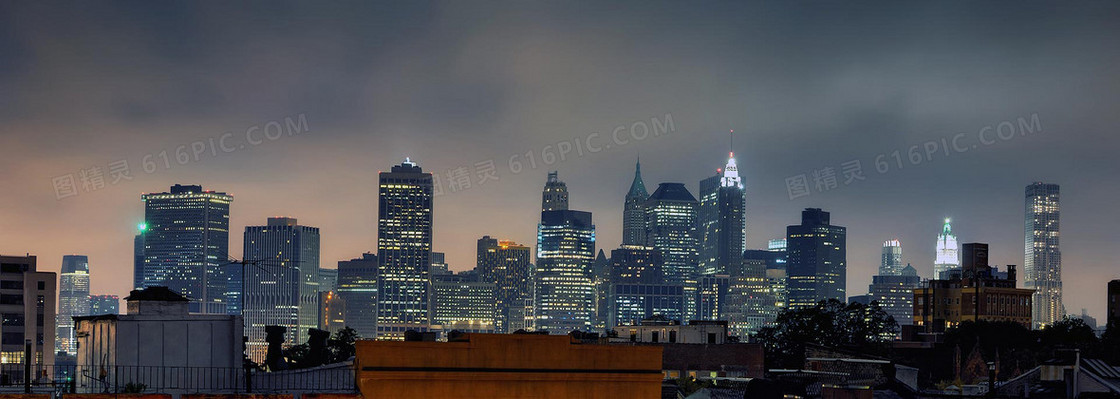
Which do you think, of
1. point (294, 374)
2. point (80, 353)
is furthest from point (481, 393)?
point (80, 353)

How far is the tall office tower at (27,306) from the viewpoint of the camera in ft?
598

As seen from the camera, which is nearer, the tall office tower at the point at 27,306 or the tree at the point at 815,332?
the tree at the point at 815,332

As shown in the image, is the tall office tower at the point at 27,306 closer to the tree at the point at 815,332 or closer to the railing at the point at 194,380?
the tree at the point at 815,332

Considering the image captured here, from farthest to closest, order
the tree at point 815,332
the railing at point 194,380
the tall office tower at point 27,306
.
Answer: the tall office tower at point 27,306, the tree at point 815,332, the railing at point 194,380

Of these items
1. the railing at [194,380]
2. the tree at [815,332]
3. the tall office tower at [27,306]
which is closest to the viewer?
the railing at [194,380]

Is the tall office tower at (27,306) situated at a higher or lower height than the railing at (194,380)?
lower

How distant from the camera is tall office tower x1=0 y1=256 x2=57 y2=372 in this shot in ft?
598

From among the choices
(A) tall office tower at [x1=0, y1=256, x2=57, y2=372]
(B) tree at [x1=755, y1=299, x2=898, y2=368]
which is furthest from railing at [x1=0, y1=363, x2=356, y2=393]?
(A) tall office tower at [x1=0, y1=256, x2=57, y2=372]

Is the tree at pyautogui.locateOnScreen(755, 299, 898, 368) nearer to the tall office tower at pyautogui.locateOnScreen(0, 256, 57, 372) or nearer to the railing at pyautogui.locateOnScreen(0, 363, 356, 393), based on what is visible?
the tall office tower at pyautogui.locateOnScreen(0, 256, 57, 372)

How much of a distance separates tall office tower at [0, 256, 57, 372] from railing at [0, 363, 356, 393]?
14579 centimetres

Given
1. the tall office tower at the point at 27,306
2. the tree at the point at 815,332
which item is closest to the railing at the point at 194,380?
the tree at the point at 815,332

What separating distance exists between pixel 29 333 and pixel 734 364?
105224 mm

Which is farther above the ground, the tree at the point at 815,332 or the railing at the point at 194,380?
the railing at the point at 194,380

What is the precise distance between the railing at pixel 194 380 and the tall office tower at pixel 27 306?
146 metres
